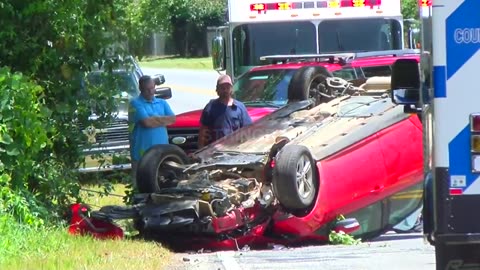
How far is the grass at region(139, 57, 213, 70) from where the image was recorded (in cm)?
5453

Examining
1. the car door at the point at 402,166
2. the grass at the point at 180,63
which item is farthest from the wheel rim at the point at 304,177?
the grass at the point at 180,63

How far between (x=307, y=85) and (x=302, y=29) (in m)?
4.65

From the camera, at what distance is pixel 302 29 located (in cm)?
1706

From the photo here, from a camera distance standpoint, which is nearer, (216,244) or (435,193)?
(435,193)

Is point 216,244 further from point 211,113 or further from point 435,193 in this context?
point 435,193

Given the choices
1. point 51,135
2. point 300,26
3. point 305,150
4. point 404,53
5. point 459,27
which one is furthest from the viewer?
point 300,26

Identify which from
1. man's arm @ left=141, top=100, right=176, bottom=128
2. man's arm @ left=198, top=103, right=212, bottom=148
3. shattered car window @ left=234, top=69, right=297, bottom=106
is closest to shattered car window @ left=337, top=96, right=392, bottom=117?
man's arm @ left=198, top=103, right=212, bottom=148

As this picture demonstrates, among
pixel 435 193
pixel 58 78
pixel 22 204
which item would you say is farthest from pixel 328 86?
pixel 435 193

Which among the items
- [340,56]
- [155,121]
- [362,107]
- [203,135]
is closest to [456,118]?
[362,107]

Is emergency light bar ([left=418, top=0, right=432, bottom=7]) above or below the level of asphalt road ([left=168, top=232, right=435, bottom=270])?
above

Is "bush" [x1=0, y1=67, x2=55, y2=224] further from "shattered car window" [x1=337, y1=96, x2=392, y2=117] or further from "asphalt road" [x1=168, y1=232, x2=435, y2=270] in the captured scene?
"shattered car window" [x1=337, y1=96, x2=392, y2=117]

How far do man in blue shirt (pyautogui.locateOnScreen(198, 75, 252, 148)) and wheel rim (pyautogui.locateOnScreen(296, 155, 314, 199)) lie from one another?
76.8 inches

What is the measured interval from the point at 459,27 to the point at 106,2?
19.2 ft

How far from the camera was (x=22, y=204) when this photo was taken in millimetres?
10164
